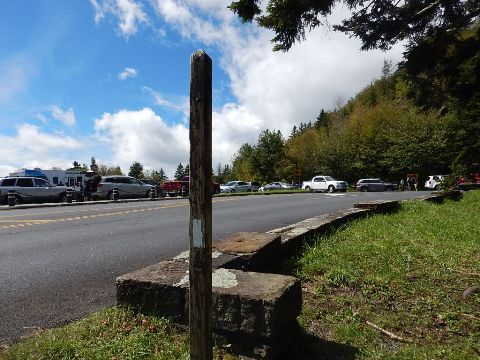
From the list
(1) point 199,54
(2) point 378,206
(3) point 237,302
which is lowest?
(3) point 237,302

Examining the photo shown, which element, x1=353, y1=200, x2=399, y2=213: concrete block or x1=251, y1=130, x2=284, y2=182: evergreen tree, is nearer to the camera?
x1=353, y1=200, x2=399, y2=213: concrete block

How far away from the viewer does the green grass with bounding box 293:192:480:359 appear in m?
3.00

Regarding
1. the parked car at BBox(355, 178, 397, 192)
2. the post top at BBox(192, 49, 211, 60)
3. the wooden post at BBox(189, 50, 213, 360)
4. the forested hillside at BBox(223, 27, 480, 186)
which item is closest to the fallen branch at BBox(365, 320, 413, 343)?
the wooden post at BBox(189, 50, 213, 360)

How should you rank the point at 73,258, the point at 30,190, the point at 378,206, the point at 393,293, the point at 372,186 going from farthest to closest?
1. the point at 372,186
2. the point at 30,190
3. the point at 378,206
4. the point at 73,258
5. the point at 393,293

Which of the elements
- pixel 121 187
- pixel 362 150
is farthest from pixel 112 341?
pixel 362 150

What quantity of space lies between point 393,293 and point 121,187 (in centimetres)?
2649

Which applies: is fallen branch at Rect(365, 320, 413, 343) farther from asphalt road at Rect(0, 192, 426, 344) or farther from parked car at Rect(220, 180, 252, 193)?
parked car at Rect(220, 180, 252, 193)

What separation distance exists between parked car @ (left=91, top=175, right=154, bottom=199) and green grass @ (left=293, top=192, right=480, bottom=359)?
2349cm

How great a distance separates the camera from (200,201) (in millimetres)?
2072

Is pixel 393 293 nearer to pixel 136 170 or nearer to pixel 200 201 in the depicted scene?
pixel 200 201

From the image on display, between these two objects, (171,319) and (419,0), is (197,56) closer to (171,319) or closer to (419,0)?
(171,319)

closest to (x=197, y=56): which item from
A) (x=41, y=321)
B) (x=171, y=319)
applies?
(x=171, y=319)

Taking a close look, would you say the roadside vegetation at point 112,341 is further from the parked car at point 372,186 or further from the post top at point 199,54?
the parked car at point 372,186

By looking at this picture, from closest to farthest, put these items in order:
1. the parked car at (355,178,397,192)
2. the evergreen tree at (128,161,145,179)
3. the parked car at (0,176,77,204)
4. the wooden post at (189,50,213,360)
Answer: the wooden post at (189,50,213,360)
the parked car at (0,176,77,204)
the parked car at (355,178,397,192)
the evergreen tree at (128,161,145,179)
